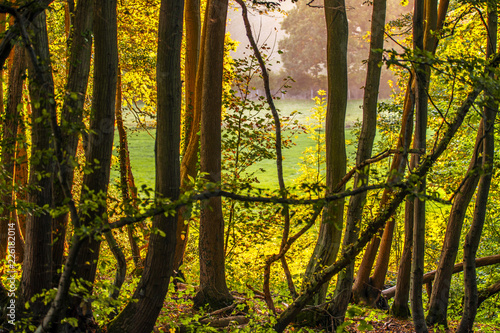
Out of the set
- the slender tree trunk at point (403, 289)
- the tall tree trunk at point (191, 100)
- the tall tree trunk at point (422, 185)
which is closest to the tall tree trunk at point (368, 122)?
the tall tree trunk at point (422, 185)

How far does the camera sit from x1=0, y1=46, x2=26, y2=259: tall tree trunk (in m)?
3.00

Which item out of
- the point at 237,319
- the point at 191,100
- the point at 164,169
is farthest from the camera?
the point at 191,100

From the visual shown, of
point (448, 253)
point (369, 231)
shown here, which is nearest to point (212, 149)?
point (369, 231)

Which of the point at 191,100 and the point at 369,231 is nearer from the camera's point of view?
the point at 369,231

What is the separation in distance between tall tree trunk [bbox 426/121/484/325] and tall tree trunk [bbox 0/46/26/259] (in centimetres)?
533

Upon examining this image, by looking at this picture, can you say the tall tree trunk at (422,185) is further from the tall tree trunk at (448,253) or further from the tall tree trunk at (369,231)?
the tall tree trunk at (448,253)

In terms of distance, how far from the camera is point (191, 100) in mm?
7395

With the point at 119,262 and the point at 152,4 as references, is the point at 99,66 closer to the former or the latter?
the point at 119,262

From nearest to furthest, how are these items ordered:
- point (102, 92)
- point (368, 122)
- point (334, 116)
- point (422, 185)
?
point (102, 92) < point (422, 185) < point (368, 122) < point (334, 116)

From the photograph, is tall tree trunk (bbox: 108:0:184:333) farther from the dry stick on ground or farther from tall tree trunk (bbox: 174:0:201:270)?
tall tree trunk (bbox: 174:0:201:270)

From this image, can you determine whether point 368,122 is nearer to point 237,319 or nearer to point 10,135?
point 237,319

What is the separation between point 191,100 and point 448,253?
15.4 feet

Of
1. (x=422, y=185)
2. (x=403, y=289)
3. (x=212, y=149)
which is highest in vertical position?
(x=212, y=149)

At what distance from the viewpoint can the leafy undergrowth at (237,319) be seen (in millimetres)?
4473
